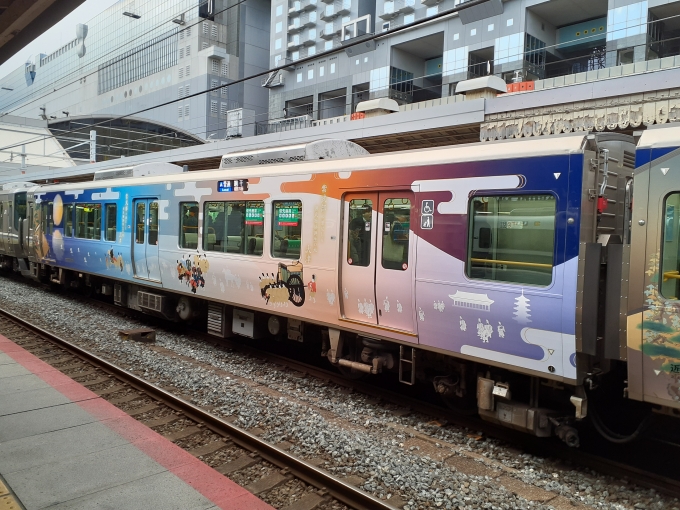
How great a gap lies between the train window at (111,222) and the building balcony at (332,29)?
1151 inches

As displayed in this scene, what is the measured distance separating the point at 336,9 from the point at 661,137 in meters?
36.8

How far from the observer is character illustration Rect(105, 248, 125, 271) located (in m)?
12.6

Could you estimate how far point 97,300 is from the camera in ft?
51.5

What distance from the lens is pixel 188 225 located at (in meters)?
10.4

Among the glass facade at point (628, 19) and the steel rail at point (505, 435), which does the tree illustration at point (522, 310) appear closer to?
the steel rail at point (505, 435)

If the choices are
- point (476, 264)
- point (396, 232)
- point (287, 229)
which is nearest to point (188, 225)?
point (287, 229)

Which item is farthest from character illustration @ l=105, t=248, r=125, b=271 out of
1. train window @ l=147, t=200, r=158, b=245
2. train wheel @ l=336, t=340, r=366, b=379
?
train wheel @ l=336, t=340, r=366, b=379

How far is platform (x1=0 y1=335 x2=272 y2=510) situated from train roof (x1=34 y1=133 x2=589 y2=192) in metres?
3.80

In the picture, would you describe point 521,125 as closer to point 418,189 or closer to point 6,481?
point 418,189

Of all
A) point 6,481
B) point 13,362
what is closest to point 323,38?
point 13,362

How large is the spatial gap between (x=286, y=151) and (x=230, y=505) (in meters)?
5.57

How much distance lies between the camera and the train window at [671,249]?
4578mm

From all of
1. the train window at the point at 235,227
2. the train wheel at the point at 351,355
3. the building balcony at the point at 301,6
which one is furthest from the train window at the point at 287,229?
the building balcony at the point at 301,6

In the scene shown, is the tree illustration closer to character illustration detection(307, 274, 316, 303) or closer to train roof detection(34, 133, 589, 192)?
train roof detection(34, 133, 589, 192)
